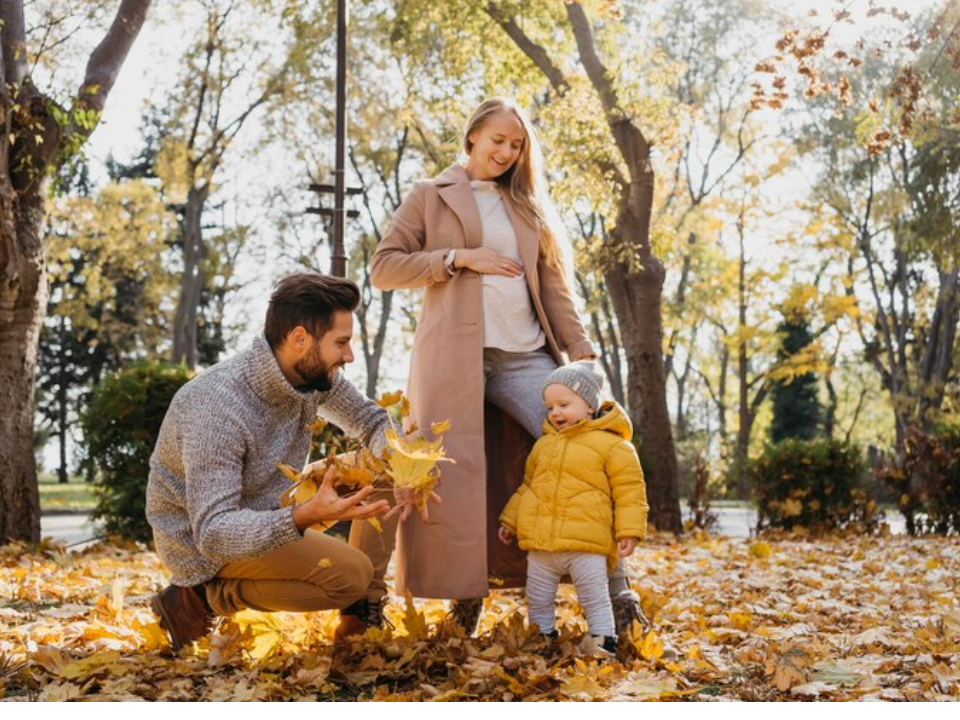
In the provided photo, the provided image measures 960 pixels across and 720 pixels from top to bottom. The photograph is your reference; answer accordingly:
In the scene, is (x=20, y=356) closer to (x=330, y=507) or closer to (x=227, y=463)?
(x=227, y=463)

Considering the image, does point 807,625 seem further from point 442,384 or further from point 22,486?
point 22,486

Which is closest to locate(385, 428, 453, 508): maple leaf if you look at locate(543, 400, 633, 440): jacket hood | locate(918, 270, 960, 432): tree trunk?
locate(543, 400, 633, 440): jacket hood

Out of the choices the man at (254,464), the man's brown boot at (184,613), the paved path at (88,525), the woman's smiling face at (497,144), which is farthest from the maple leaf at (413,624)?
the paved path at (88,525)

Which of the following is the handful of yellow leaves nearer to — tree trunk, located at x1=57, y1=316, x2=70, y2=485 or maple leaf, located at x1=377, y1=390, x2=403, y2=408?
maple leaf, located at x1=377, y1=390, x2=403, y2=408

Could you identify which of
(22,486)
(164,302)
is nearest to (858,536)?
(22,486)

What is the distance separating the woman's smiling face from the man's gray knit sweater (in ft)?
4.11

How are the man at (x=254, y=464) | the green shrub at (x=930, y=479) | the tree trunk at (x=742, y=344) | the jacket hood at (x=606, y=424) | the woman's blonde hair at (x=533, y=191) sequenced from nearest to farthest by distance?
the man at (x=254, y=464) → the jacket hood at (x=606, y=424) → the woman's blonde hair at (x=533, y=191) → the green shrub at (x=930, y=479) → the tree trunk at (x=742, y=344)

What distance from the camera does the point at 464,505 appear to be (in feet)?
14.4

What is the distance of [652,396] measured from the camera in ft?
40.0

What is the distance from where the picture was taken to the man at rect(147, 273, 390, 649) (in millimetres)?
3781

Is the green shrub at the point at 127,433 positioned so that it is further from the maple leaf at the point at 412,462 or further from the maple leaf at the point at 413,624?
the maple leaf at the point at 412,462

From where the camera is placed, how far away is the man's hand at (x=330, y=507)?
3.47 meters

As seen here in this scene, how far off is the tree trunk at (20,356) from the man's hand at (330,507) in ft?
18.9

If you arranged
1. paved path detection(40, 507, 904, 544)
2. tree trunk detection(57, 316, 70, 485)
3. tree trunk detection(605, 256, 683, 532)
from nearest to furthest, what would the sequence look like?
tree trunk detection(605, 256, 683, 532)
paved path detection(40, 507, 904, 544)
tree trunk detection(57, 316, 70, 485)
